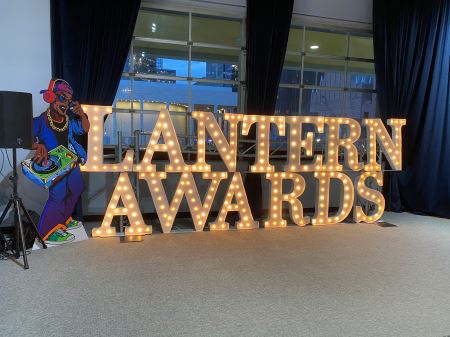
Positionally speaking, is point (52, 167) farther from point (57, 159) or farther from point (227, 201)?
point (227, 201)

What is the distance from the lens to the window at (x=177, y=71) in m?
4.57

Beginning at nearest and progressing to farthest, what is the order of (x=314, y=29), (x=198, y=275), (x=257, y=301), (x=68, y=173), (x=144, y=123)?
(x=257, y=301), (x=198, y=275), (x=68, y=173), (x=144, y=123), (x=314, y=29)

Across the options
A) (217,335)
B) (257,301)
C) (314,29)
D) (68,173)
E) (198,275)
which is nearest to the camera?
(217,335)

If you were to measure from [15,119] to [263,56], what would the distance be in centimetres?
299

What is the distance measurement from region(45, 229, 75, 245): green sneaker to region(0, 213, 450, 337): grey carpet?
0.46ft

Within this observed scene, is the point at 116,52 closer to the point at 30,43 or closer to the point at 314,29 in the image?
the point at 30,43

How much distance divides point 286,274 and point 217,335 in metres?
1.02

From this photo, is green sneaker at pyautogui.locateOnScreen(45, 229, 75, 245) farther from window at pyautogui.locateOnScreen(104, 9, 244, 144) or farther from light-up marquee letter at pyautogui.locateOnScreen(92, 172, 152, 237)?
window at pyautogui.locateOnScreen(104, 9, 244, 144)

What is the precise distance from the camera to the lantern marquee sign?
3711mm

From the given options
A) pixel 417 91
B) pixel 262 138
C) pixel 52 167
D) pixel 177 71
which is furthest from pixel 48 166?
pixel 417 91

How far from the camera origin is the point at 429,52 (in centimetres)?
498

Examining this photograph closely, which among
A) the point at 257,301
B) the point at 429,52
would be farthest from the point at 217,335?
the point at 429,52

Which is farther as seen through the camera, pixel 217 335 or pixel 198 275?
pixel 198 275

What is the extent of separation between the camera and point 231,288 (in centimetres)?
257
